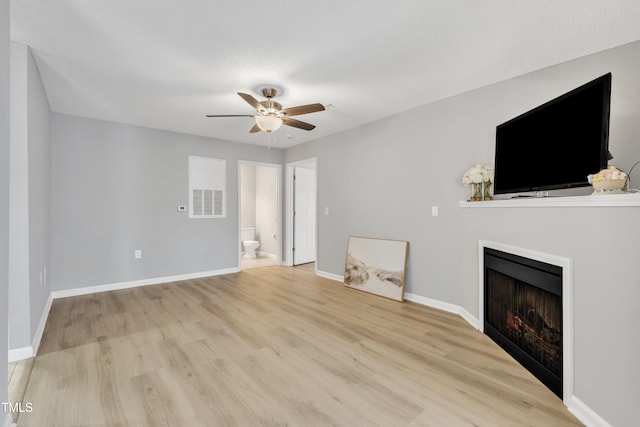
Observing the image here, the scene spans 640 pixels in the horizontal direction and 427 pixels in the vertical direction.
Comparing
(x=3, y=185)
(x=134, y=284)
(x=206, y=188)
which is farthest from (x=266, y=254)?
(x=3, y=185)

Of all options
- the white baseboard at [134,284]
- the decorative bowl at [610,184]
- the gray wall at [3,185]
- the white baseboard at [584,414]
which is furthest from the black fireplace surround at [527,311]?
the white baseboard at [134,284]

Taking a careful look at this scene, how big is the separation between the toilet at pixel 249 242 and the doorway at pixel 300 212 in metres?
1.26

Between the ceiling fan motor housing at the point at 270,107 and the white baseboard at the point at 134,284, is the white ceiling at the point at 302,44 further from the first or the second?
the white baseboard at the point at 134,284

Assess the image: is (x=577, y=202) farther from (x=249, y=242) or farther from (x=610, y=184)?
(x=249, y=242)

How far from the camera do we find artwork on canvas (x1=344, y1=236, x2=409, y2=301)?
385 centimetres

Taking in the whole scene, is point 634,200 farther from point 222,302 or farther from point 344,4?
point 222,302

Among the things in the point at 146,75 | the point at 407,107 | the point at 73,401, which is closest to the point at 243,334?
the point at 73,401

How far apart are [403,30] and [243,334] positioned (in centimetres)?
282

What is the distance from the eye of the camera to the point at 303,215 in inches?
247

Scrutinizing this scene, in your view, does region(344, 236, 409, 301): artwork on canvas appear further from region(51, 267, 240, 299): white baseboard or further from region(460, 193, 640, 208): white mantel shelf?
region(51, 267, 240, 299): white baseboard

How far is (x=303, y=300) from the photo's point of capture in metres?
3.81

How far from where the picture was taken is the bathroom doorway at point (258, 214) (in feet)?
22.6

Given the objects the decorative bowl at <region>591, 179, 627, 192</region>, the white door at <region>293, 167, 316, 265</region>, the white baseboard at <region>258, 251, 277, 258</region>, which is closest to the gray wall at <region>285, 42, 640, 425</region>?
the decorative bowl at <region>591, 179, 627, 192</region>

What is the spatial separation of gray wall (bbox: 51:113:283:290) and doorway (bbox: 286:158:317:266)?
125 cm
